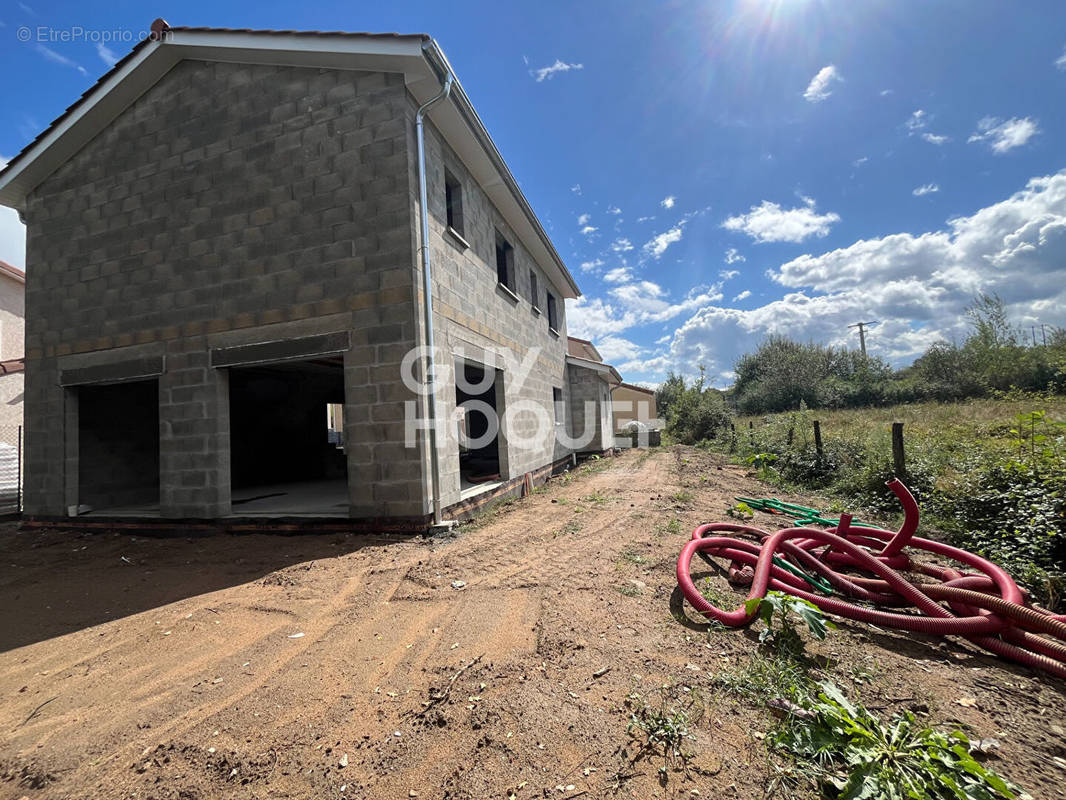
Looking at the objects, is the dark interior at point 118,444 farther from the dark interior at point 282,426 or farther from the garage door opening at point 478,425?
the garage door opening at point 478,425

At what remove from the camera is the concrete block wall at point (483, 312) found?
5.85 metres

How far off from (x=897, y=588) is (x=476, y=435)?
14605 mm

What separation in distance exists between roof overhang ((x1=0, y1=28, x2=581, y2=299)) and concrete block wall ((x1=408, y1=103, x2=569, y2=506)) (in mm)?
318

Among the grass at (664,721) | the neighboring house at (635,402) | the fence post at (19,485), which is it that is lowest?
the grass at (664,721)

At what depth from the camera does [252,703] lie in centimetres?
214

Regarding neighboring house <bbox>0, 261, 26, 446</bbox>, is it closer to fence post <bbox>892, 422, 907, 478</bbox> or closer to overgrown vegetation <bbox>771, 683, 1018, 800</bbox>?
overgrown vegetation <bbox>771, 683, 1018, 800</bbox>

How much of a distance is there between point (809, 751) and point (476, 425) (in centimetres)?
1539

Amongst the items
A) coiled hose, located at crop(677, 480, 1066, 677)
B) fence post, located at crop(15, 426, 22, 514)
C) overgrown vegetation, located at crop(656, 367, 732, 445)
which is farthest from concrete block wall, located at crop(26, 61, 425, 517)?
overgrown vegetation, located at crop(656, 367, 732, 445)

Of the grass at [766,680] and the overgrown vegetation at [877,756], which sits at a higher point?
the overgrown vegetation at [877,756]

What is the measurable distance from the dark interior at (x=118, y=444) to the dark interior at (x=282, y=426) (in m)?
1.60

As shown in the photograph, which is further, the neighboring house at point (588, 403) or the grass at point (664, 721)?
the neighboring house at point (588, 403)

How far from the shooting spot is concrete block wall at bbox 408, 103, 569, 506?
5848 mm

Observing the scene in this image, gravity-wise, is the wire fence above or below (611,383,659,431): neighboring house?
below

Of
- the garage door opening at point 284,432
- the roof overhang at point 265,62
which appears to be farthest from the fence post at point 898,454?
the garage door opening at point 284,432
